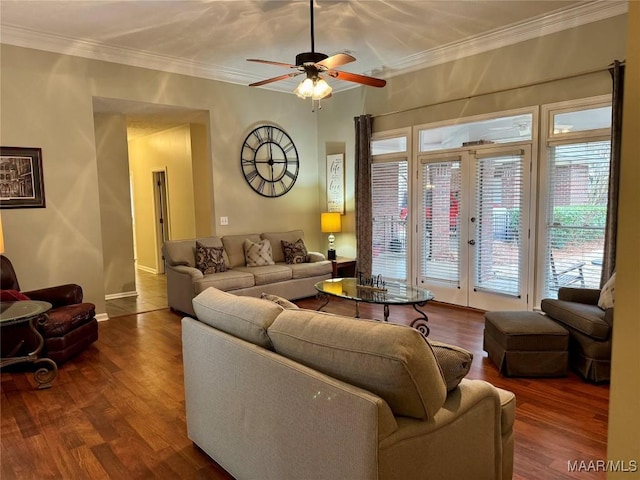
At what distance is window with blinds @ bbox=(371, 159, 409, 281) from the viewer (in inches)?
239

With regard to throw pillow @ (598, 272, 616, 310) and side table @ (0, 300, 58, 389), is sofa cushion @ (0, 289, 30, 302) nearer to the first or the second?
side table @ (0, 300, 58, 389)

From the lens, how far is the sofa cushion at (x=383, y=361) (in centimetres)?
149

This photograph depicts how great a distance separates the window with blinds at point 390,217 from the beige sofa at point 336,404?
165 inches

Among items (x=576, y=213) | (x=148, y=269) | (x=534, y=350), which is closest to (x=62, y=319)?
(x=534, y=350)

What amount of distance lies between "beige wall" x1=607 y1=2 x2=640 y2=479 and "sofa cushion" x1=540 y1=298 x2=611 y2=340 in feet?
7.95

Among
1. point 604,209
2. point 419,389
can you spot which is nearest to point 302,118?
point 604,209

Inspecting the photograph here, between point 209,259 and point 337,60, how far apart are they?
10.2ft

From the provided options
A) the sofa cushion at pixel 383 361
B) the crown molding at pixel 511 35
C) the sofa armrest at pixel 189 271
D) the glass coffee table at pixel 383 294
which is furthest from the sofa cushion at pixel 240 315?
the crown molding at pixel 511 35

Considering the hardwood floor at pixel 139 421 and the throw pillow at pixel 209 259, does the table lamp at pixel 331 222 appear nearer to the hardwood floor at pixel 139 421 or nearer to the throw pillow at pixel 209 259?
the throw pillow at pixel 209 259

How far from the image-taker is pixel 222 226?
628 cm

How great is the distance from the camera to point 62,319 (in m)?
3.79

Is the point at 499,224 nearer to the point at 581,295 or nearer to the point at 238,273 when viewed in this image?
the point at 581,295

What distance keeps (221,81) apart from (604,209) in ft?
16.0

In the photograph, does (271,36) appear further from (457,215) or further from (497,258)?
(497,258)
